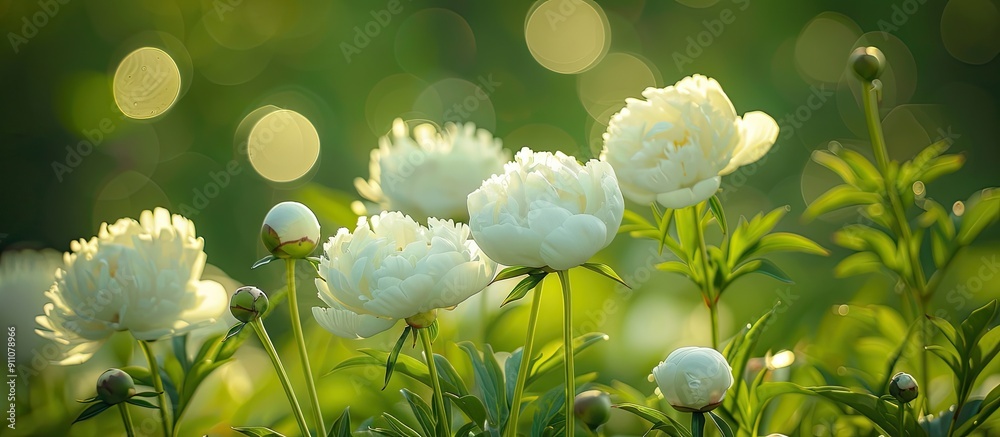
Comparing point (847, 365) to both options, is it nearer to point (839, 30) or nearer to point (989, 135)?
point (989, 135)

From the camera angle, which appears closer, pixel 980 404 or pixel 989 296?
pixel 980 404

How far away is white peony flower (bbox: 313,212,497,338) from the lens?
0.37 metres

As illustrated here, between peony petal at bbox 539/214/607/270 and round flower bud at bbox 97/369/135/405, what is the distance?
21 cm

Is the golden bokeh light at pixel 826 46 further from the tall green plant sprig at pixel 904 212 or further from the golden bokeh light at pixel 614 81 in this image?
the tall green plant sprig at pixel 904 212

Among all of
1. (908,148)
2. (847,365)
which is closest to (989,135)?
(908,148)

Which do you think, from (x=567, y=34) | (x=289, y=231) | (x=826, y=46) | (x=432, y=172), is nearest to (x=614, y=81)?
(x=567, y=34)

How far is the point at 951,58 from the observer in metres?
1.33

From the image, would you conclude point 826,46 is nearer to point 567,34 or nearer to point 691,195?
point 567,34

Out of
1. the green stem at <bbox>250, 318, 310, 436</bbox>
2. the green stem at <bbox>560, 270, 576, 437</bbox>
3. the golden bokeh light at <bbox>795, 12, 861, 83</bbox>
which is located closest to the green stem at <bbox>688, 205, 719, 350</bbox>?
the green stem at <bbox>560, 270, 576, 437</bbox>

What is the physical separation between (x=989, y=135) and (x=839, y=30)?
0.38m

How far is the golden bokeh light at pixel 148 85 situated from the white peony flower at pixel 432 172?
0.82 metres

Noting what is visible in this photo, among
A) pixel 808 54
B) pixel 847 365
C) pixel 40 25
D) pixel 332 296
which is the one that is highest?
pixel 40 25

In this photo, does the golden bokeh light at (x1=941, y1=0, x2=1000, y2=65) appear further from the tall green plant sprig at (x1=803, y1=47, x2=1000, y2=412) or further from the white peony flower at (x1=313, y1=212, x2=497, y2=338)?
the white peony flower at (x1=313, y1=212, x2=497, y2=338)

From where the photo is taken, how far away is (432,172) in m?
0.60
